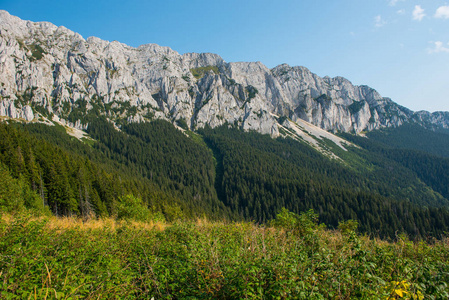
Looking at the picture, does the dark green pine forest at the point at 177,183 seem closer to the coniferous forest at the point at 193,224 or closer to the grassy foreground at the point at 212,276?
the coniferous forest at the point at 193,224

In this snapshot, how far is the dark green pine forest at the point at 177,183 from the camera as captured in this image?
43062 mm

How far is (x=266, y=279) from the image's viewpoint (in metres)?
4.66

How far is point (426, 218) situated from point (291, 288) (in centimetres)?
13487

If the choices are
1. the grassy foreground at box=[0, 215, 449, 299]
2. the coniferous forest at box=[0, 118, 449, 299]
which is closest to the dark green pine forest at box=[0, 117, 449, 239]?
the coniferous forest at box=[0, 118, 449, 299]

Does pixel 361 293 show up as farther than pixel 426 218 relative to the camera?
No

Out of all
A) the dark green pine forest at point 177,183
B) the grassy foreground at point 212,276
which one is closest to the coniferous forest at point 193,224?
the grassy foreground at point 212,276

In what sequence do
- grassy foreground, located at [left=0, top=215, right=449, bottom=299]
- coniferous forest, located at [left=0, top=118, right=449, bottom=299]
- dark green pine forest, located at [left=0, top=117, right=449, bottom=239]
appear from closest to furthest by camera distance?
grassy foreground, located at [left=0, top=215, right=449, bottom=299], coniferous forest, located at [left=0, top=118, right=449, bottom=299], dark green pine forest, located at [left=0, top=117, right=449, bottom=239]

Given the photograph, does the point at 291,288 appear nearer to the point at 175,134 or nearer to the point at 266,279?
→ the point at 266,279

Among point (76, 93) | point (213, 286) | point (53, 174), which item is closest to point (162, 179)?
point (53, 174)

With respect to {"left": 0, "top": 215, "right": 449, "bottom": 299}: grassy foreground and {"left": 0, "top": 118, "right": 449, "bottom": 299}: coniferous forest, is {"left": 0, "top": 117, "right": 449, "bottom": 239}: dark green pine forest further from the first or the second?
{"left": 0, "top": 215, "right": 449, "bottom": 299}: grassy foreground

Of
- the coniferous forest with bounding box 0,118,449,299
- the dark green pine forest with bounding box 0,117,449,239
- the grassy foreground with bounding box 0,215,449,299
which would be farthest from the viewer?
the dark green pine forest with bounding box 0,117,449,239

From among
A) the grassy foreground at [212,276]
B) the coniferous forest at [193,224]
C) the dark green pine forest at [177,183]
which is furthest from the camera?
the dark green pine forest at [177,183]

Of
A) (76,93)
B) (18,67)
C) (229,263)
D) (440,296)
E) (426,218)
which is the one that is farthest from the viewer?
(76,93)

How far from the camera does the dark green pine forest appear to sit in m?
43.1
